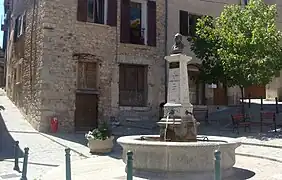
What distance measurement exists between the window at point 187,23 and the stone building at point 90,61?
49.5 inches

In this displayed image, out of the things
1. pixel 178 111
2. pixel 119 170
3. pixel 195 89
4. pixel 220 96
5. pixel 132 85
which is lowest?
pixel 119 170

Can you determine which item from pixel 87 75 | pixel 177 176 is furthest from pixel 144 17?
pixel 177 176

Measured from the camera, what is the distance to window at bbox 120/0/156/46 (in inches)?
725

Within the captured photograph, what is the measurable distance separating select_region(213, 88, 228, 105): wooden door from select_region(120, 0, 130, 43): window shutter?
643cm

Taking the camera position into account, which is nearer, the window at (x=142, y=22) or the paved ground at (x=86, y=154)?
the paved ground at (x=86, y=154)

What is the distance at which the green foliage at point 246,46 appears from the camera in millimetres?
13250

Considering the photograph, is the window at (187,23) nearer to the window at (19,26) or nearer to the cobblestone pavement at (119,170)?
the window at (19,26)

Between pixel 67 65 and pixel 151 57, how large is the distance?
192 inches

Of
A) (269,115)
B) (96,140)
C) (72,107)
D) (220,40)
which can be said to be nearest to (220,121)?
(269,115)

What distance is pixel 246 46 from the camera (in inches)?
535

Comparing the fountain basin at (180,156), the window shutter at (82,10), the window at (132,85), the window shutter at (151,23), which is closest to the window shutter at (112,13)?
the window shutter at (82,10)

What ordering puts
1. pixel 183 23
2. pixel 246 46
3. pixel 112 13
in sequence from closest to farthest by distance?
1. pixel 246 46
2. pixel 112 13
3. pixel 183 23

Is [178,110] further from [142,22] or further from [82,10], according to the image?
[142,22]

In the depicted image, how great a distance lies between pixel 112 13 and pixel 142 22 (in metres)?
2.11
